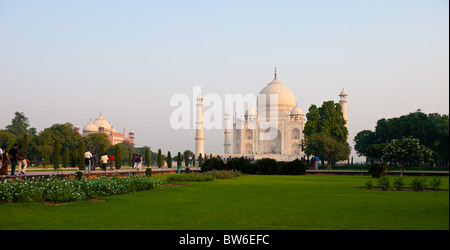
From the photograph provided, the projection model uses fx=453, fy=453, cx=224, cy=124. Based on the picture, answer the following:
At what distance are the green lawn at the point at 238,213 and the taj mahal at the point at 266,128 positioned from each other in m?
47.1

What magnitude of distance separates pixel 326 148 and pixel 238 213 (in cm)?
3053

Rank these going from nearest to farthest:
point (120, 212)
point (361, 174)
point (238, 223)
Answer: point (238, 223), point (120, 212), point (361, 174)

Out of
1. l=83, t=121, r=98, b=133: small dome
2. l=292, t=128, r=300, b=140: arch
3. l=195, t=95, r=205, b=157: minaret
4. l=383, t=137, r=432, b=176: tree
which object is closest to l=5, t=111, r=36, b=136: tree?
l=83, t=121, r=98, b=133: small dome

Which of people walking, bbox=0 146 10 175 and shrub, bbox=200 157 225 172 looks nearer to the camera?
people walking, bbox=0 146 10 175

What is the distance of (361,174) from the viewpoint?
24.9 metres

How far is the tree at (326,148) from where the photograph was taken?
37.6m

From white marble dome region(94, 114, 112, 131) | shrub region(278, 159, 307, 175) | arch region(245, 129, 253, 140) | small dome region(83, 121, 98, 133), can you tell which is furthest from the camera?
white marble dome region(94, 114, 112, 131)

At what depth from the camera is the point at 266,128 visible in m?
60.4

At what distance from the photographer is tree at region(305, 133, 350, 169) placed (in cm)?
3759

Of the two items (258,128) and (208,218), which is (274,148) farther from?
(208,218)

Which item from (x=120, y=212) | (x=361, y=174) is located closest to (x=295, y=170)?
(x=361, y=174)

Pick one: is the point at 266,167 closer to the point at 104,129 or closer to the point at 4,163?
the point at 4,163

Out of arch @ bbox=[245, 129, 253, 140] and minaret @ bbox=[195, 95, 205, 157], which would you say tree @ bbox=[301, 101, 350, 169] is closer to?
minaret @ bbox=[195, 95, 205, 157]
